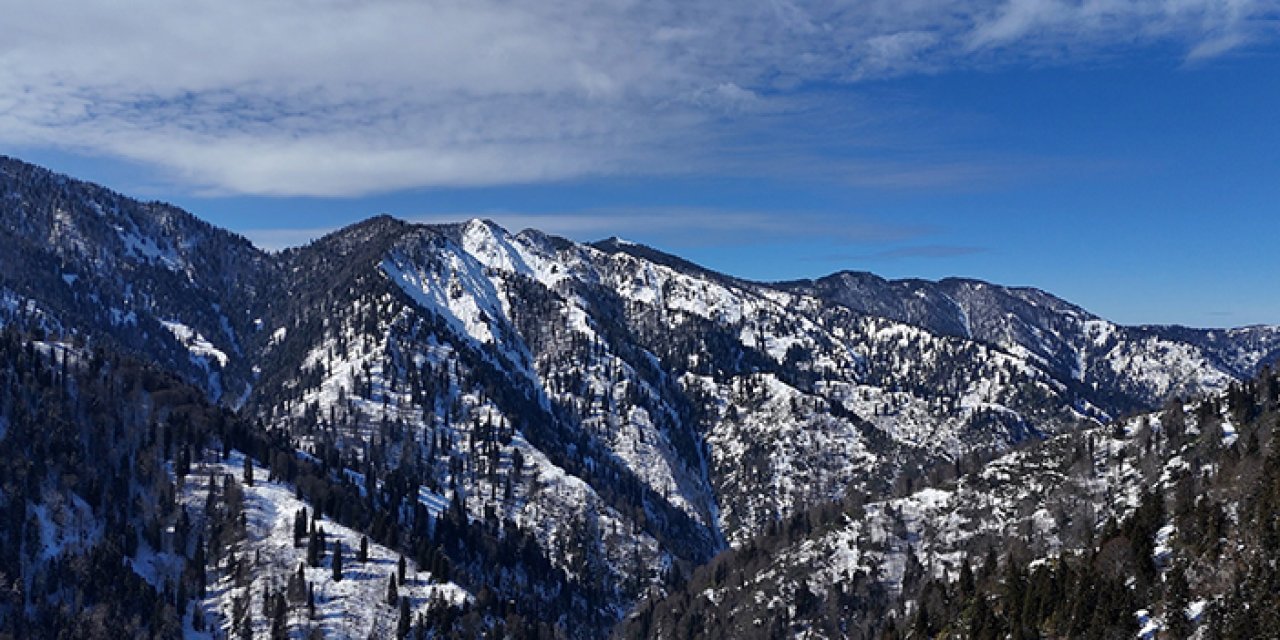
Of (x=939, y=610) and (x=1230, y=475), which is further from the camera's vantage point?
(x=939, y=610)

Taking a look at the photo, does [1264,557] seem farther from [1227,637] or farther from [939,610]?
[939,610]

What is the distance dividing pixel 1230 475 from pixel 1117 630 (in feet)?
237

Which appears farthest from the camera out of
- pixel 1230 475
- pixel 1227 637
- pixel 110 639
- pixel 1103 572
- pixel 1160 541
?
pixel 110 639

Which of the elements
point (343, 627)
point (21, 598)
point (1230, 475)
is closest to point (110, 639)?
point (21, 598)

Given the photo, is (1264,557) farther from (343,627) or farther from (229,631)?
(229,631)

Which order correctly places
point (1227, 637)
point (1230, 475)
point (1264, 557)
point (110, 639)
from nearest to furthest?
point (1227, 637), point (1264, 557), point (1230, 475), point (110, 639)

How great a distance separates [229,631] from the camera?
199500 mm

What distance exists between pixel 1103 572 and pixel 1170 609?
63.6 feet

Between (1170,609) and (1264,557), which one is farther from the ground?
(1264,557)

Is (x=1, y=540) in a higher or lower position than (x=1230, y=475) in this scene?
lower

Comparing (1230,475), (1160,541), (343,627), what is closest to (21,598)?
(343,627)

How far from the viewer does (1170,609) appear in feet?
352

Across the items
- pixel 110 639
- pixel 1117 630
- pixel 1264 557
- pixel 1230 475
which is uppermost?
pixel 1230 475

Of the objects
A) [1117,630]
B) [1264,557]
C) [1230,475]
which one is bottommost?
[1117,630]
